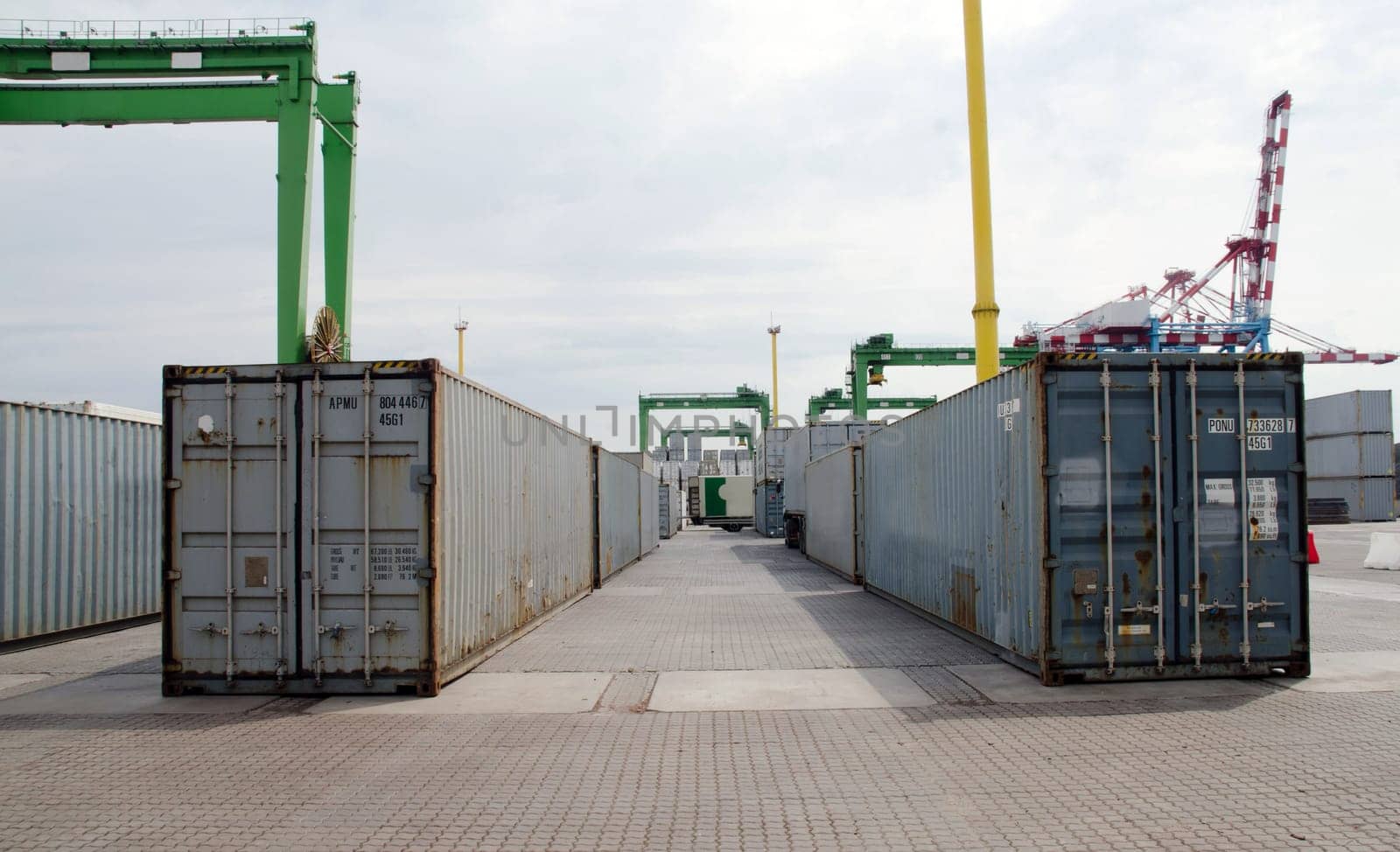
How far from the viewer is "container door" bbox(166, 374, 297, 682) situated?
8688mm

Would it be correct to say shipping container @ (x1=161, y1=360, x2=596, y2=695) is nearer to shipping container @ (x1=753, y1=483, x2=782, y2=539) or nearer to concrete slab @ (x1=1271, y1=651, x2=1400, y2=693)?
concrete slab @ (x1=1271, y1=651, x2=1400, y2=693)

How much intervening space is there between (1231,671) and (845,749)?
4520 mm

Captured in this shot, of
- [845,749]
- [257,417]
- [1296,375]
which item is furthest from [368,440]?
[1296,375]

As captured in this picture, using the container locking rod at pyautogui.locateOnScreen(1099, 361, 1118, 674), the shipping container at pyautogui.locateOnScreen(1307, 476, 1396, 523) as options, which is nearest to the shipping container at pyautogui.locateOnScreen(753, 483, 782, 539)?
the shipping container at pyautogui.locateOnScreen(1307, 476, 1396, 523)

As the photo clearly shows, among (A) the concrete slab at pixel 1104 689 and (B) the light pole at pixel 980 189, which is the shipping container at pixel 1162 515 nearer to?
(A) the concrete slab at pixel 1104 689

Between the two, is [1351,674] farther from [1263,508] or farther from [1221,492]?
[1221,492]

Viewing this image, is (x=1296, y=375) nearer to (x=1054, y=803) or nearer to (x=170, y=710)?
(x=1054, y=803)

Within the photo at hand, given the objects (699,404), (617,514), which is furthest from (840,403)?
(617,514)

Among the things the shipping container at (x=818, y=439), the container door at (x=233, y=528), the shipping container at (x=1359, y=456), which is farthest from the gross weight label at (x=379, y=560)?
the shipping container at (x=1359, y=456)

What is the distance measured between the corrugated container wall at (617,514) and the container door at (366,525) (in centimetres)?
1094

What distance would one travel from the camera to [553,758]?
6.57 m

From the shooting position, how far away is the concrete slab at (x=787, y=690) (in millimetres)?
8094

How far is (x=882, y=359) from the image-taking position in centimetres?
4969

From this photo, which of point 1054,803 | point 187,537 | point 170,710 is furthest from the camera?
point 187,537
